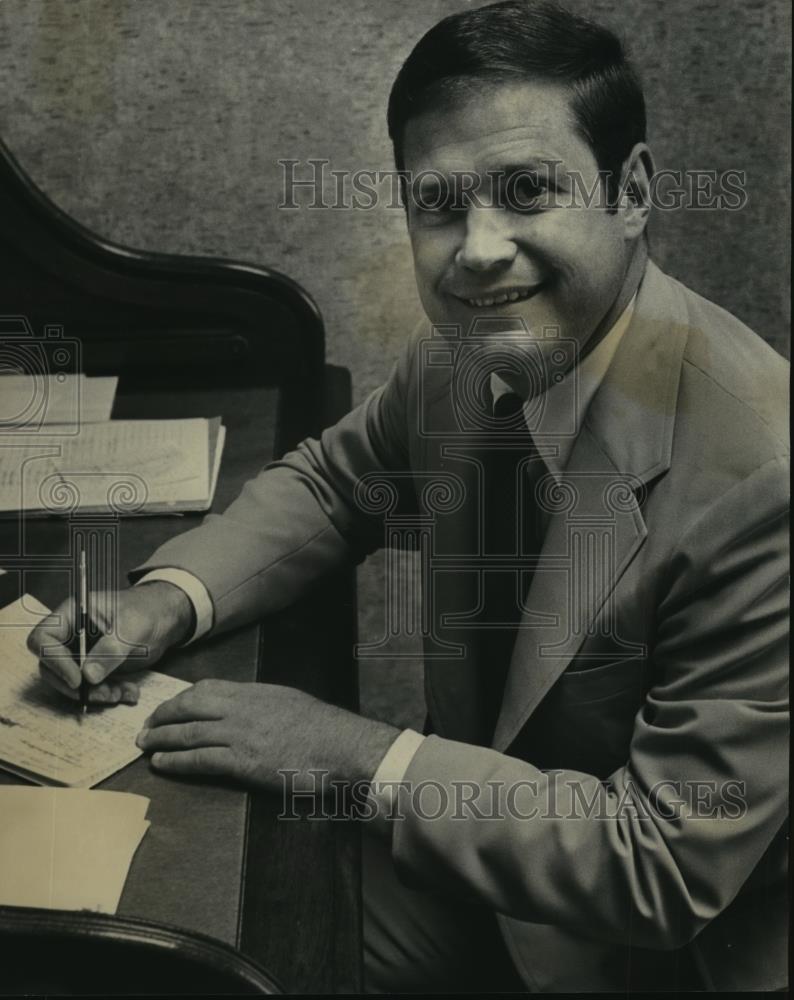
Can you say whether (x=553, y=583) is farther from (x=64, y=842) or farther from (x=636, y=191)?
(x=64, y=842)

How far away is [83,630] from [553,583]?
0.39 meters

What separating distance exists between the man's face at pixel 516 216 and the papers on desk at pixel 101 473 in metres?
0.29

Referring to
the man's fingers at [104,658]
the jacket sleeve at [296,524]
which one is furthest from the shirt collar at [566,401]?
the man's fingers at [104,658]

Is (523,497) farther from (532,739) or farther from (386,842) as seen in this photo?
(386,842)

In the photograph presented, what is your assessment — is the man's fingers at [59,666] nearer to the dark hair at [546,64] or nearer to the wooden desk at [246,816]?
the wooden desk at [246,816]

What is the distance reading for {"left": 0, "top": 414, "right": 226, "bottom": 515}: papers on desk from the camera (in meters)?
1.00

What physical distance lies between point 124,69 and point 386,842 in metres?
0.67

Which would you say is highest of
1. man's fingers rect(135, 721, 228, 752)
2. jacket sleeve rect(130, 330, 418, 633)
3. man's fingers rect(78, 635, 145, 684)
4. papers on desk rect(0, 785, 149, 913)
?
jacket sleeve rect(130, 330, 418, 633)

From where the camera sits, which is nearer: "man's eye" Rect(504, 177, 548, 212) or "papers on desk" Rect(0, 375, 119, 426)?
"man's eye" Rect(504, 177, 548, 212)

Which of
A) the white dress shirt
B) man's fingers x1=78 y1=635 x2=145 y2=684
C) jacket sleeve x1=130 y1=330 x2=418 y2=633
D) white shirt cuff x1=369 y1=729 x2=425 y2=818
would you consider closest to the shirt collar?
the white dress shirt

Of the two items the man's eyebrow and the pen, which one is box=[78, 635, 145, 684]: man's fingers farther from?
the man's eyebrow

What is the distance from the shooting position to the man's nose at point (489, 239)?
2.90 ft

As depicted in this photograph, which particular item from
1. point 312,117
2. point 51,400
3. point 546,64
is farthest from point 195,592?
point 546,64

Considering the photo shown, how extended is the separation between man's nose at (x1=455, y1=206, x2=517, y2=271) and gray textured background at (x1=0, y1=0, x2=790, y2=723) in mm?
75
